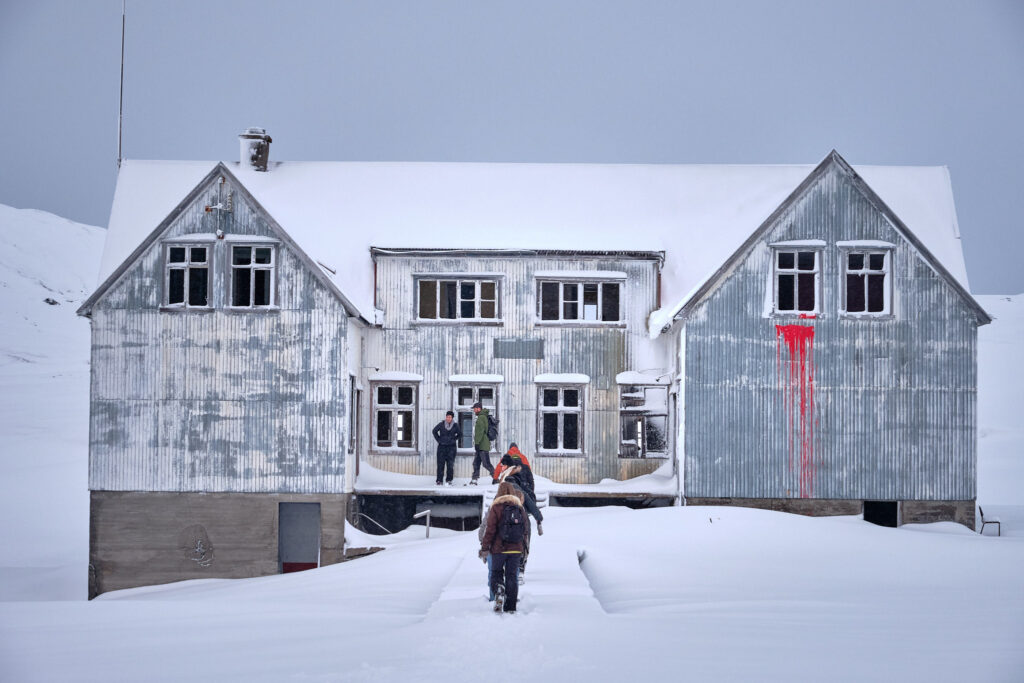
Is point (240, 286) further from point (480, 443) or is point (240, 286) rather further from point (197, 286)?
point (480, 443)

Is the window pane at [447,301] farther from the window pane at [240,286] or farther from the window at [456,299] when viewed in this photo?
the window pane at [240,286]

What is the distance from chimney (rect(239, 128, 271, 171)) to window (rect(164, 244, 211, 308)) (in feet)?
18.3

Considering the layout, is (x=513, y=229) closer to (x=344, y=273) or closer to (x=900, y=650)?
(x=344, y=273)

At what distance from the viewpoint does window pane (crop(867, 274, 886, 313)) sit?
79.0 feet

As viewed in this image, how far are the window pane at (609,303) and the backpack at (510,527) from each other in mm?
14366

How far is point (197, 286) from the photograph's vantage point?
79.6ft

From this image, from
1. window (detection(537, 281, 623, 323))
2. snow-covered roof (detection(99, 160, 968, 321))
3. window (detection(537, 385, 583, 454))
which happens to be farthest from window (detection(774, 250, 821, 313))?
window (detection(537, 385, 583, 454))

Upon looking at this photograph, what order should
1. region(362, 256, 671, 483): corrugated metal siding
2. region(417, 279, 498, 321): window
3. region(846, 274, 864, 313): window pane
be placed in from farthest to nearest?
region(417, 279, 498, 321): window
region(362, 256, 671, 483): corrugated metal siding
region(846, 274, 864, 313): window pane

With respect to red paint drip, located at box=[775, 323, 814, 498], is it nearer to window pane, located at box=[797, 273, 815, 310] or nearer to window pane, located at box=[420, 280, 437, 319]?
window pane, located at box=[797, 273, 815, 310]

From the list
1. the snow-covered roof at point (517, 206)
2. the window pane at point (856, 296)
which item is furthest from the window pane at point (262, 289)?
the window pane at point (856, 296)

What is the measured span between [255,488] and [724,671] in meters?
15.8

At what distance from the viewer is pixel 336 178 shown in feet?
94.3

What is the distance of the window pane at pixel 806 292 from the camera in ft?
78.8

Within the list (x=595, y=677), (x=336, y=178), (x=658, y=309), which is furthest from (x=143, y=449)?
(x=595, y=677)
